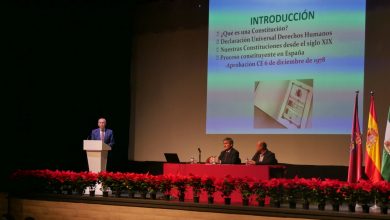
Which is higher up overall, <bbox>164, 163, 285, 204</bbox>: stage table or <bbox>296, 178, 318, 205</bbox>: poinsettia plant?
<bbox>164, 163, 285, 204</bbox>: stage table

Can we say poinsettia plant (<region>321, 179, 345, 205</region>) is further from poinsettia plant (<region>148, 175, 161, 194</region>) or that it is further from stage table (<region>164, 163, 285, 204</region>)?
poinsettia plant (<region>148, 175, 161, 194</region>)

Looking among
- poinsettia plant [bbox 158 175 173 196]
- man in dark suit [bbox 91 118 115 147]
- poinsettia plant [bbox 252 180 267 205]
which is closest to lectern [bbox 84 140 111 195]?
man in dark suit [bbox 91 118 115 147]

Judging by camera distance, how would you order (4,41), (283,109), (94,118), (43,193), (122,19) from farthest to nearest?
(122,19) → (94,118) → (283,109) → (4,41) → (43,193)

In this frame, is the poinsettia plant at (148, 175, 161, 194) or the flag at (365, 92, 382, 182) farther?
the poinsettia plant at (148, 175, 161, 194)

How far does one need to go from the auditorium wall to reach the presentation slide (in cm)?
22

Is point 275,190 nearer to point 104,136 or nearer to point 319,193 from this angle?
point 319,193

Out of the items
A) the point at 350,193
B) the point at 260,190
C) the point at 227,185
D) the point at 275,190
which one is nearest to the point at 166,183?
the point at 227,185

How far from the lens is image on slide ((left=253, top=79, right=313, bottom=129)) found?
9.16 metres

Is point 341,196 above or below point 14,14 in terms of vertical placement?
below

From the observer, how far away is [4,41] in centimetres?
856

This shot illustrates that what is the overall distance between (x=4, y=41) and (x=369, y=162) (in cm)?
550

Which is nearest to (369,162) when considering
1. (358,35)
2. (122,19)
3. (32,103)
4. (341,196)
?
(341,196)

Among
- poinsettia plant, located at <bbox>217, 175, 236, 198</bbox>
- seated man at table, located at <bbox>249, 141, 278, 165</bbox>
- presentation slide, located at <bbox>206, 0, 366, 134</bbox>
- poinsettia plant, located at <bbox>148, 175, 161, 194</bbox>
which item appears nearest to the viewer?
poinsettia plant, located at <bbox>217, 175, 236, 198</bbox>

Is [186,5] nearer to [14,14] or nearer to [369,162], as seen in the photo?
[14,14]
